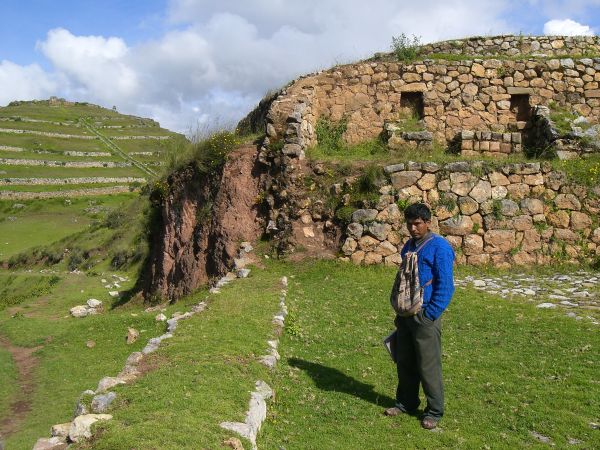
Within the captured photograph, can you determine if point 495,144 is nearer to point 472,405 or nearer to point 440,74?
point 440,74

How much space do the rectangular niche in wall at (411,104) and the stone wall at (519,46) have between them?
7.75 feet

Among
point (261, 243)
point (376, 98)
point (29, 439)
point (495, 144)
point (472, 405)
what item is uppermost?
point (376, 98)

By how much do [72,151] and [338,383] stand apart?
70288 millimetres

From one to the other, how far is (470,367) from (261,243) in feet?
25.4

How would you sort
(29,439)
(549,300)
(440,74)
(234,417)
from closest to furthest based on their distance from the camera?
(234,417) → (29,439) → (549,300) → (440,74)

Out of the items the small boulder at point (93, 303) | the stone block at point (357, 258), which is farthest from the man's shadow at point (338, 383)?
the small boulder at point (93, 303)

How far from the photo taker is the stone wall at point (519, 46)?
18469mm

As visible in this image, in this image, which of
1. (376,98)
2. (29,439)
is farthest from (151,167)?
(29,439)

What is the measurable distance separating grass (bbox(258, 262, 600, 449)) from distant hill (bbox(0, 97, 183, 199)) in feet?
146

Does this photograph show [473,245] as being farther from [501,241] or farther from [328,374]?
[328,374]

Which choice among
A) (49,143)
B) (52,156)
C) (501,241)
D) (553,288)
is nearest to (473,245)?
(501,241)

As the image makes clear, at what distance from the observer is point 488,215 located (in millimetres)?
13398

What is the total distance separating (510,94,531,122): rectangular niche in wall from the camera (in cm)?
1675

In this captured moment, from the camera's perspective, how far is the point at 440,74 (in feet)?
55.2
